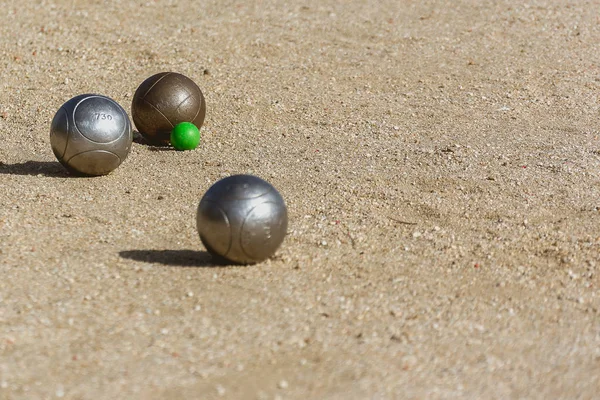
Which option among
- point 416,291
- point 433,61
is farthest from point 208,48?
point 416,291

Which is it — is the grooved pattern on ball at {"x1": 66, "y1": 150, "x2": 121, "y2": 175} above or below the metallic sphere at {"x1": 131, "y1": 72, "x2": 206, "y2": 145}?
below

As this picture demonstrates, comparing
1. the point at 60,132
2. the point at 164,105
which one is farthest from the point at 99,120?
the point at 164,105

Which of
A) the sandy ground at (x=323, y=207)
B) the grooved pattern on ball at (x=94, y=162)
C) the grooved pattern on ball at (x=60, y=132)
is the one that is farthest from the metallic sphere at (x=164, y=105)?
the grooved pattern on ball at (x=60, y=132)

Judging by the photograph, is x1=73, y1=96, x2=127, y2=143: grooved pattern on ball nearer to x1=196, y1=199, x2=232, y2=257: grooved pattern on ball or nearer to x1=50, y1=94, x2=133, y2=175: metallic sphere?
x1=50, y1=94, x2=133, y2=175: metallic sphere

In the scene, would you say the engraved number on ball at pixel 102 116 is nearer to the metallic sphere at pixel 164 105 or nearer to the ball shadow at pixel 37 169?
the ball shadow at pixel 37 169

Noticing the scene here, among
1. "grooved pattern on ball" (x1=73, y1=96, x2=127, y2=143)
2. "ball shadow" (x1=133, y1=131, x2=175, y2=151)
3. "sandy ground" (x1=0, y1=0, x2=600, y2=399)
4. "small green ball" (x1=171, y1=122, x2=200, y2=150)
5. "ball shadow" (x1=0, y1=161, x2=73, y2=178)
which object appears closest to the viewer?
"sandy ground" (x1=0, y1=0, x2=600, y2=399)

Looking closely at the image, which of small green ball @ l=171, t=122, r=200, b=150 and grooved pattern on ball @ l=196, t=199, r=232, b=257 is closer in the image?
grooved pattern on ball @ l=196, t=199, r=232, b=257

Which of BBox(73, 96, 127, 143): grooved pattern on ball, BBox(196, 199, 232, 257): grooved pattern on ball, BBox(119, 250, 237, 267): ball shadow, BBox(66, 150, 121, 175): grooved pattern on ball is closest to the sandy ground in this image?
BBox(119, 250, 237, 267): ball shadow

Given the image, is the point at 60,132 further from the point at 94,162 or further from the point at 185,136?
the point at 185,136

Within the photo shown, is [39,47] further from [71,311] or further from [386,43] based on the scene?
[71,311]
